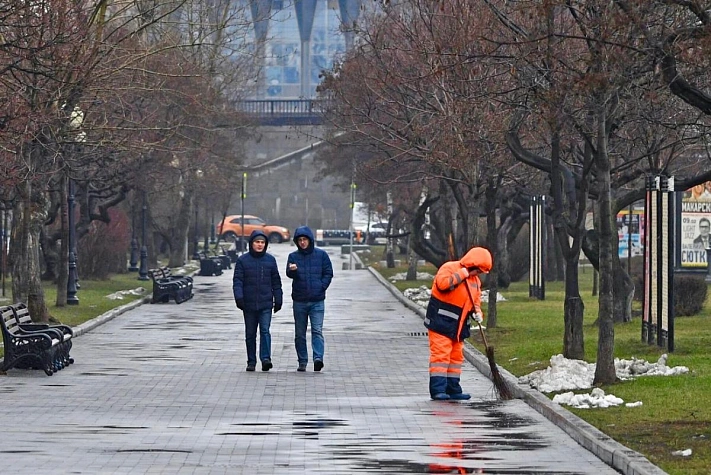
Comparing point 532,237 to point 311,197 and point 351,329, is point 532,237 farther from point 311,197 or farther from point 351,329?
point 311,197

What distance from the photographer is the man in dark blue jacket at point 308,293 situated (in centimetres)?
2059

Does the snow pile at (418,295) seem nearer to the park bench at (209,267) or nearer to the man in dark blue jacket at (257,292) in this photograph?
the park bench at (209,267)

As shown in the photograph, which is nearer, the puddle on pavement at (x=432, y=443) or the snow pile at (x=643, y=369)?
the puddle on pavement at (x=432, y=443)

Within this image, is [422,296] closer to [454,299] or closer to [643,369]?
[643,369]

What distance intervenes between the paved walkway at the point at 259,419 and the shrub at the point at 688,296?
6.88 meters

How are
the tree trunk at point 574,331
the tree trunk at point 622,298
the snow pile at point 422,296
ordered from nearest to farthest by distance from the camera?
the tree trunk at point 574,331
the tree trunk at point 622,298
the snow pile at point 422,296

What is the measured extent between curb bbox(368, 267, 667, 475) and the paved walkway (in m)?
0.10

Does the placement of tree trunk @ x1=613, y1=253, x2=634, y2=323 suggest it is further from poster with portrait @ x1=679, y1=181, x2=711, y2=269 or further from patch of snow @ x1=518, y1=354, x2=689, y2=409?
poster with portrait @ x1=679, y1=181, x2=711, y2=269

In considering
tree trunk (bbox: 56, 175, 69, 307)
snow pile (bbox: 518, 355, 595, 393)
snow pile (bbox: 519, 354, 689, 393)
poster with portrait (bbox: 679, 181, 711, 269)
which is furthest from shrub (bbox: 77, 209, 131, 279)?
snow pile (bbox: 518, 355, 595, 393)

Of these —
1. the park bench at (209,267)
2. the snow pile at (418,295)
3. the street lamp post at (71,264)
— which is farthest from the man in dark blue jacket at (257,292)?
the park bench at (209,267)

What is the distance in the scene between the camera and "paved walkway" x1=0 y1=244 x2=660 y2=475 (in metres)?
11.8

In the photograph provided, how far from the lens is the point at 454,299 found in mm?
16984

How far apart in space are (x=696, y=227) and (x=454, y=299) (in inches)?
1324

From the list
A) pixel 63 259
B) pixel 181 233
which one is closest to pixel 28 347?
pixel 63 259
